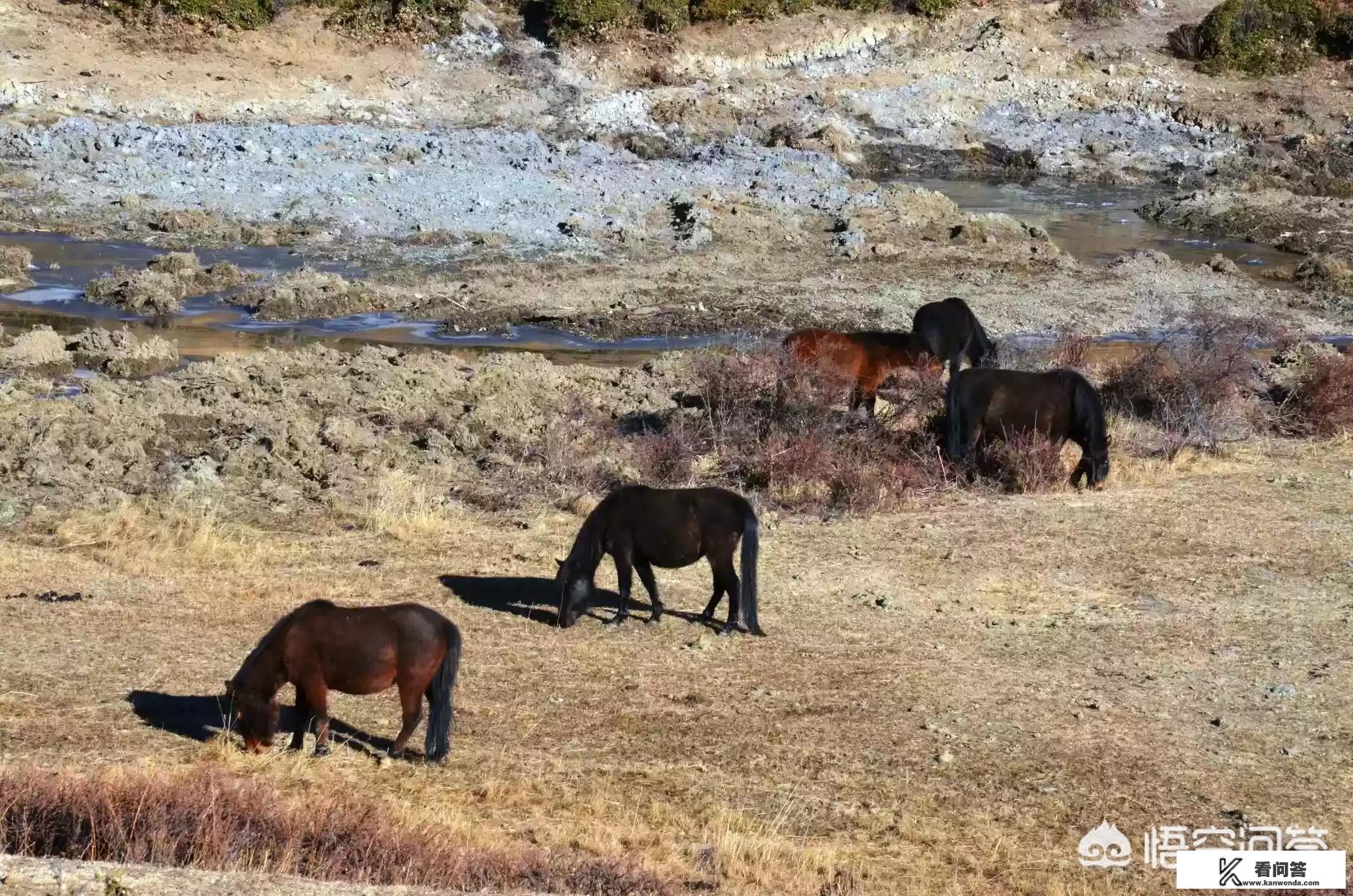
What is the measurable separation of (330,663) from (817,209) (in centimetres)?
2269

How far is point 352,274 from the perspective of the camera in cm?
2531

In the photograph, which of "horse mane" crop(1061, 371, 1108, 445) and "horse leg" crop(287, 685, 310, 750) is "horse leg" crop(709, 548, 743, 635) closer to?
"horse leg" crop(287, 685, 310, 750)

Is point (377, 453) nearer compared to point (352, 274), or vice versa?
point (377, 453)

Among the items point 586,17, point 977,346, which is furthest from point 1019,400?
point 586,17

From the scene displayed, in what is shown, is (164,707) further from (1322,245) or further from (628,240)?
(1322,245)

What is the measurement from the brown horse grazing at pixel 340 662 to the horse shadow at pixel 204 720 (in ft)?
1.19

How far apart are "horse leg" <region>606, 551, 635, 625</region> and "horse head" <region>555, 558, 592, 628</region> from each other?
213 millimetres

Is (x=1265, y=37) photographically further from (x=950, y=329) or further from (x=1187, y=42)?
(x=950, y=329)

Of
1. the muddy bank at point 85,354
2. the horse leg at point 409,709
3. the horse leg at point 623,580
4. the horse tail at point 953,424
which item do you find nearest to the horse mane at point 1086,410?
the horse tail at point 953,424

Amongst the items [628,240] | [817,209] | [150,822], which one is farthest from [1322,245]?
[150,822]

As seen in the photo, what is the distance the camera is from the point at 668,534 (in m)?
11.4

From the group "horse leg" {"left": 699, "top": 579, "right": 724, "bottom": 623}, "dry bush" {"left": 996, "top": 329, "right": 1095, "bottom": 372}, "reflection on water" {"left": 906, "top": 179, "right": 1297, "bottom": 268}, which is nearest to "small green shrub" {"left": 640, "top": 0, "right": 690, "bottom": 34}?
"reflection on water" {"left": 906, "top": 179, "right": 1297, "bottom": 268}

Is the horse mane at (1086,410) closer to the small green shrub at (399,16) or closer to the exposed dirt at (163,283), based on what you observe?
the exposed dirt at (163,283)

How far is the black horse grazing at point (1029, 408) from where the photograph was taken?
→ 16141 millimetres
